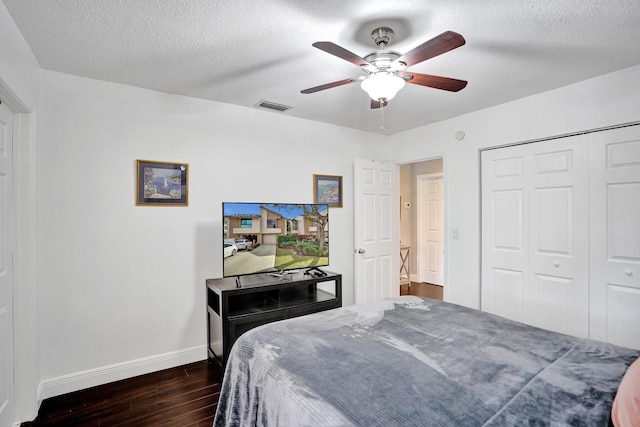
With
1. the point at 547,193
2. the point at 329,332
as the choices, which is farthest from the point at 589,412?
the point at 547,193

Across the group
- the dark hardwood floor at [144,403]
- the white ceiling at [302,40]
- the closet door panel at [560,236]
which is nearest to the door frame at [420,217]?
the closet door panel at [560,236]

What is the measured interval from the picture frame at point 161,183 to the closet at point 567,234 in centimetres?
301

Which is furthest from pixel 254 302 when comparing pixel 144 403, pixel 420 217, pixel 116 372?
pixel 420 217

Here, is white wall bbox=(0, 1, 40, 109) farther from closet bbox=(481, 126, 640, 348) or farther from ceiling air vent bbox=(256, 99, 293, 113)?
closet bbox=(481, 126, 640, 348)

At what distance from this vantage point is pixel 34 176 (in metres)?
2.27

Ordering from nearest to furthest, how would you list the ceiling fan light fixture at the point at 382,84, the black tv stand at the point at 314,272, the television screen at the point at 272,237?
the ceiling fan light fixture at the point at 382,84 < the television screen at the point at 272,237 < the black tv stand at the point at 314,272

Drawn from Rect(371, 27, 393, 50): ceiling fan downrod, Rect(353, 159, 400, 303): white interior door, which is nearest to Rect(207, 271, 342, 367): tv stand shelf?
Rect(353, 159, 400, 303): white interior door

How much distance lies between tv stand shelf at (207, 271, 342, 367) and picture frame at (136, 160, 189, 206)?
846mm

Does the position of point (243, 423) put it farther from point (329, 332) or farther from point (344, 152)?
point (344, 152)

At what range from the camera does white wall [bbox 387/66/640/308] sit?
2541 mm

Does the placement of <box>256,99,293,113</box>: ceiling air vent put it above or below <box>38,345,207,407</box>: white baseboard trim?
above

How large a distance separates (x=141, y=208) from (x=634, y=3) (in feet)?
11.6

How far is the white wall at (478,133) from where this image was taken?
2.54 meters

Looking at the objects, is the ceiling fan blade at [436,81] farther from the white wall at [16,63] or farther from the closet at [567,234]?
the white wall at [16,63]
